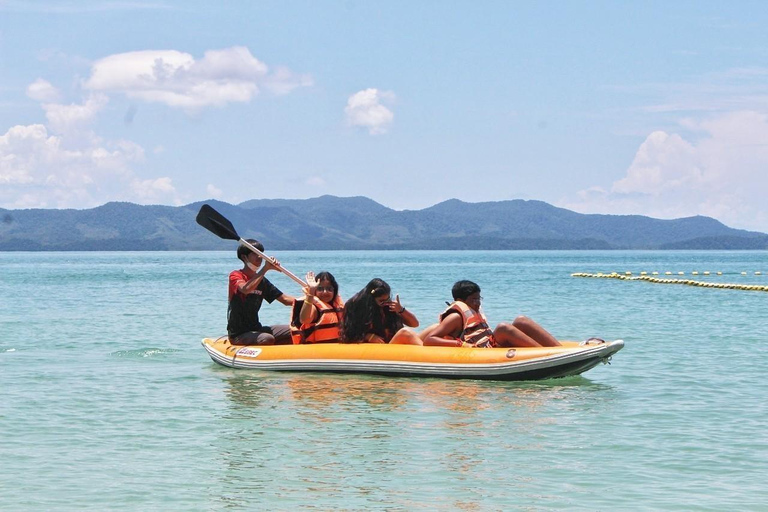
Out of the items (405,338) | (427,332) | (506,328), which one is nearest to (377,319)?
(405,338)

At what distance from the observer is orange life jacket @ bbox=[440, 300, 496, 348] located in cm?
1167

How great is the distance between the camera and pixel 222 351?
13.2 metres

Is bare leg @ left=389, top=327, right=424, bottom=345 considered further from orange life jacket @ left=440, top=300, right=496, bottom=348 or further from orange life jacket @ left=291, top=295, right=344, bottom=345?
orange life jacket @ left=291, top=295, right=344, bottom=345

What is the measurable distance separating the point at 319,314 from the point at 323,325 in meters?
0.15

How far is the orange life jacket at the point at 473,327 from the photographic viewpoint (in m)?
11.7

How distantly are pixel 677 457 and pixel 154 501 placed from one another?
4211 millimetres

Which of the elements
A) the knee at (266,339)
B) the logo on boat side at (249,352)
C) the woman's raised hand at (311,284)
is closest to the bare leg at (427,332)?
the woman's raised hand at (311,284)

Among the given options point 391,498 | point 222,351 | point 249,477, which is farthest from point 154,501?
point 222,351

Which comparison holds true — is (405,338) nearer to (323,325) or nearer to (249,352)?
(323,325)

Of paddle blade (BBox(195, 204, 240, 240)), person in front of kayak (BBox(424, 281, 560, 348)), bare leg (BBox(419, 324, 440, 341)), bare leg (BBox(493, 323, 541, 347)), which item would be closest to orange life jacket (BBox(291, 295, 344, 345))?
bare leg (BBox(419, 324, 440, 341))

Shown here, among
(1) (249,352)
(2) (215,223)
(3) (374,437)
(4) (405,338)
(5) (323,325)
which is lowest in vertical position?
(3) (374,437)

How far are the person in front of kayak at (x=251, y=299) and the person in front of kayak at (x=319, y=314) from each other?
28cm

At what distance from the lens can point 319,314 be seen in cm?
1254

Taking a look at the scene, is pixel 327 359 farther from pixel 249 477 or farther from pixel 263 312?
pixel 263 312
